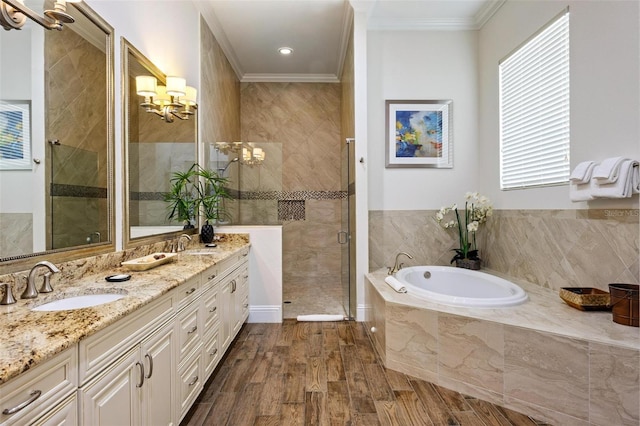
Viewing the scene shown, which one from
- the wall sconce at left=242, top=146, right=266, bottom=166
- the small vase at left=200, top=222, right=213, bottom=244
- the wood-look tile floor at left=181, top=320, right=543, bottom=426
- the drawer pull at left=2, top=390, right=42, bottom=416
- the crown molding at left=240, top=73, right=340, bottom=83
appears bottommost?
the wood-look tile floor at left=181, top=320, right=543, bottom=426

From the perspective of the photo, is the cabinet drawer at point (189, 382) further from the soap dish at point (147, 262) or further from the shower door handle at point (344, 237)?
the shower door handle at point (344, 237)

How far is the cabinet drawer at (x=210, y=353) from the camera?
1.99 metres

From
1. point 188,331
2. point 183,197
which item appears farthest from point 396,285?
point 183,197

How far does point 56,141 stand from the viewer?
1500mm

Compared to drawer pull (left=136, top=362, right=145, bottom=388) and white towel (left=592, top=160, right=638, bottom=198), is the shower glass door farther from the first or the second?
drawer pull (left=136, top=362, right=145, bottom=388)

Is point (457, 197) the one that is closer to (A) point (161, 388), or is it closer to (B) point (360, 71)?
(B) point (360, 71)

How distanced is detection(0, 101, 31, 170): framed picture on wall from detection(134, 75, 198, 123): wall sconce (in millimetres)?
939

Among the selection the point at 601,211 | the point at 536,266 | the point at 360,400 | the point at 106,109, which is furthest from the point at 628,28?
the point at 106,109

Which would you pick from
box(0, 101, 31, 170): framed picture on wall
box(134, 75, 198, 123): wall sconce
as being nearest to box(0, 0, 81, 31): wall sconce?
box(0, 101, 31, 170): framed picture on wall

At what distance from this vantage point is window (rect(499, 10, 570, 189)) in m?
2.42

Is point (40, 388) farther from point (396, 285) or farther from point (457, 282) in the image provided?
point (457, 282)

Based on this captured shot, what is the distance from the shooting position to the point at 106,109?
1846 millimetres

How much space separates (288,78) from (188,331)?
162 inches

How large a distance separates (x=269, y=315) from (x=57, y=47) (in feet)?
8.71
